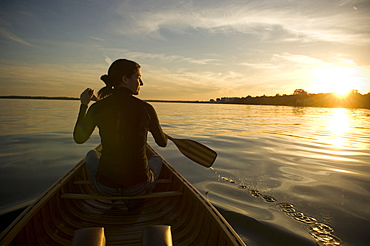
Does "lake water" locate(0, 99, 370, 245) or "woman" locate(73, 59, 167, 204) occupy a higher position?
"woman" locate(73, 59, 167, 204)

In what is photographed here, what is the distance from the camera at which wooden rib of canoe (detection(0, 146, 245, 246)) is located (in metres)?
2.27

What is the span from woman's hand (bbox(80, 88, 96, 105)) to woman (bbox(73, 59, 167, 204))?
32mm

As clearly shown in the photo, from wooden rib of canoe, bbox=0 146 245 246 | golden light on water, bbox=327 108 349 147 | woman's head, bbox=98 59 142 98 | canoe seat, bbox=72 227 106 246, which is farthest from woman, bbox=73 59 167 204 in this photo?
golden light on water, bbox=327 108 349 147

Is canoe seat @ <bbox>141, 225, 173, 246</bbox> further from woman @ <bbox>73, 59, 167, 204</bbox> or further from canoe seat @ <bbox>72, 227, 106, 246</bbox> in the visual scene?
woman @ <bbox>73, 59, 167, 204</bbox>

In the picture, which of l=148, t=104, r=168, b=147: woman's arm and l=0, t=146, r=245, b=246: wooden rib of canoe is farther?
l=148, t=104, r=168, b=147: woman's arm

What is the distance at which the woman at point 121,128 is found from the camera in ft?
8.43

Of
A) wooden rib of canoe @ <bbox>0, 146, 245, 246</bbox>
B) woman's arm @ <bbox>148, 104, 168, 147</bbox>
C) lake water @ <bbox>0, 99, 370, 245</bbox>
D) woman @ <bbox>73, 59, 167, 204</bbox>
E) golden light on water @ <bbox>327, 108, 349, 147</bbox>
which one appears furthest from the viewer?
golden light on water @ <bbox>327, 108, 349, 147</bbox>

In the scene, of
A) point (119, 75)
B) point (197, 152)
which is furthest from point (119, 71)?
point (197, 152)

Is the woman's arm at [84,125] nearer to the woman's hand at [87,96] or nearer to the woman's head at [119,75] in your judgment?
the woman's hand at [87,96]

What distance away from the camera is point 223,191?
4859 millimetres

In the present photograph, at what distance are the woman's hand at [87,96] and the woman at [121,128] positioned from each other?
0.10ft

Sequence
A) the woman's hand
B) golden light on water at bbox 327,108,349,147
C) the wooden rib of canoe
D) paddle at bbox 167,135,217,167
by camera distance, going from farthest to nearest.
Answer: golden light on water at bbox 327,108,349,147
paddle at bbox 167,135,217,167
the woman's hand
the wooden rib of canoe

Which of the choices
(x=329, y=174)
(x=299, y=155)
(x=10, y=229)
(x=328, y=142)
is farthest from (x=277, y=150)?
(x=10, y=229)

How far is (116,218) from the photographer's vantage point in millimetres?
3227
